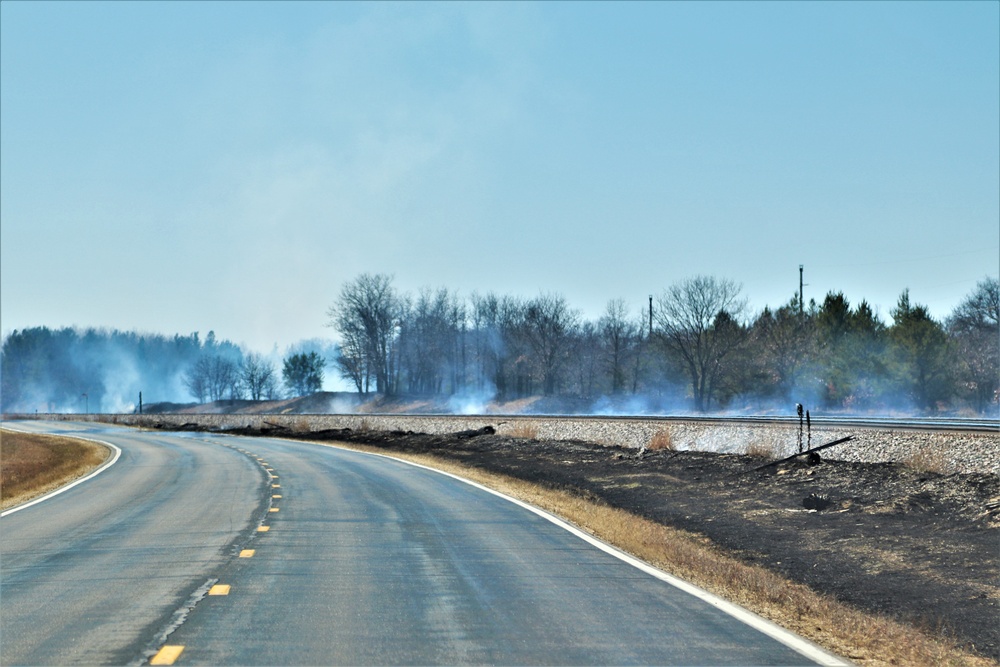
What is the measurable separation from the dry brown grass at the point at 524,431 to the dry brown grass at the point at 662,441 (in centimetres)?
1057

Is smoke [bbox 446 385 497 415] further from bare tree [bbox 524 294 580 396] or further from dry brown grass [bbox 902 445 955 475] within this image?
dry brown grass [bbox 902 445 955 475]

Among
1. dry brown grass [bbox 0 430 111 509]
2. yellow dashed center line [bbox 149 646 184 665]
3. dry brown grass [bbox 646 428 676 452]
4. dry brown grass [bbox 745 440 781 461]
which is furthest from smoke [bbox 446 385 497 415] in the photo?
yellow dashed center line [bbox 149 646 184 665]

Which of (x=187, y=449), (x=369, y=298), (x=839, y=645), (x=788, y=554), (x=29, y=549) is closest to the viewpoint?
(x=839, y=645)

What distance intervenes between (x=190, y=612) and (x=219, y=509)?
1070 centimetres

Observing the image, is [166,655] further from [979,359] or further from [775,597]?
[979,359]

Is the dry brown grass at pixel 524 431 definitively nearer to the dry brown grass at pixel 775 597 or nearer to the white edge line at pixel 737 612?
the dry brown grass at pixel 775 597

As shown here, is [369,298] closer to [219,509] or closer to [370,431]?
[370,431]

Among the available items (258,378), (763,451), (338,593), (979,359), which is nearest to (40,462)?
(763,451)

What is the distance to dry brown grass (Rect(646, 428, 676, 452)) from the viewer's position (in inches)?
1375

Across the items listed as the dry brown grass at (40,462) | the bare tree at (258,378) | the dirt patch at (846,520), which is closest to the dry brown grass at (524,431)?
the dirt patch at (846,520)

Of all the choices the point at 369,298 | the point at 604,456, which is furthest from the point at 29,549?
the point at 369,298

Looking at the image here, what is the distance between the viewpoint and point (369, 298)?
396 ft

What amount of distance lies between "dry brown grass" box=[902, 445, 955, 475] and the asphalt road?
934 centimetres

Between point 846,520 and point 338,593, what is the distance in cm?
1217
